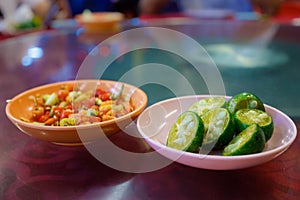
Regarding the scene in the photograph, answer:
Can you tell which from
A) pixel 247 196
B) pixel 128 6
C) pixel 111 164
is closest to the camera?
pixel 247 196

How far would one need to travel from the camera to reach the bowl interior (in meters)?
0.60

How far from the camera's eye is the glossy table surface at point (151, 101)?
0.64 m

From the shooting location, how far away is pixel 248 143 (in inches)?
24.0

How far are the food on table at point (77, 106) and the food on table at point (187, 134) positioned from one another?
0.15 m

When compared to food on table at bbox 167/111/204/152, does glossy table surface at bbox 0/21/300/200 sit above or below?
below

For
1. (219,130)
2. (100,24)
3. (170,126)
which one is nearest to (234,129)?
(219,130)

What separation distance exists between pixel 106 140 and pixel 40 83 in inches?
21.0

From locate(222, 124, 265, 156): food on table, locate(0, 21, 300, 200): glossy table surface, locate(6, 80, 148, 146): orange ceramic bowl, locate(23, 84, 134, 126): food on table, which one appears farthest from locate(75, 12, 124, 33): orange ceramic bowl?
locate(222, 124, 265, 156): food on table

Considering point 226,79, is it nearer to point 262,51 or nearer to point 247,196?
point 262,51

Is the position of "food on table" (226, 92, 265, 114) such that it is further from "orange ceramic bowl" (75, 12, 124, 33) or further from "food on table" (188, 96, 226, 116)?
"orange ceramic bowl" (75, 12, 124, 33)

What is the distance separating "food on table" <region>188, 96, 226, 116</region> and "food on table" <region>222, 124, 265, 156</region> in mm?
111

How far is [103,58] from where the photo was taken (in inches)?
59.4

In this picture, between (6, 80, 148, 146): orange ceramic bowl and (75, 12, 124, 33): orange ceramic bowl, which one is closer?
(6, 80, 148, 146): orange ceramic bowl

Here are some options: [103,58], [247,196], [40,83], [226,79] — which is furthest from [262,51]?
[247,196]
